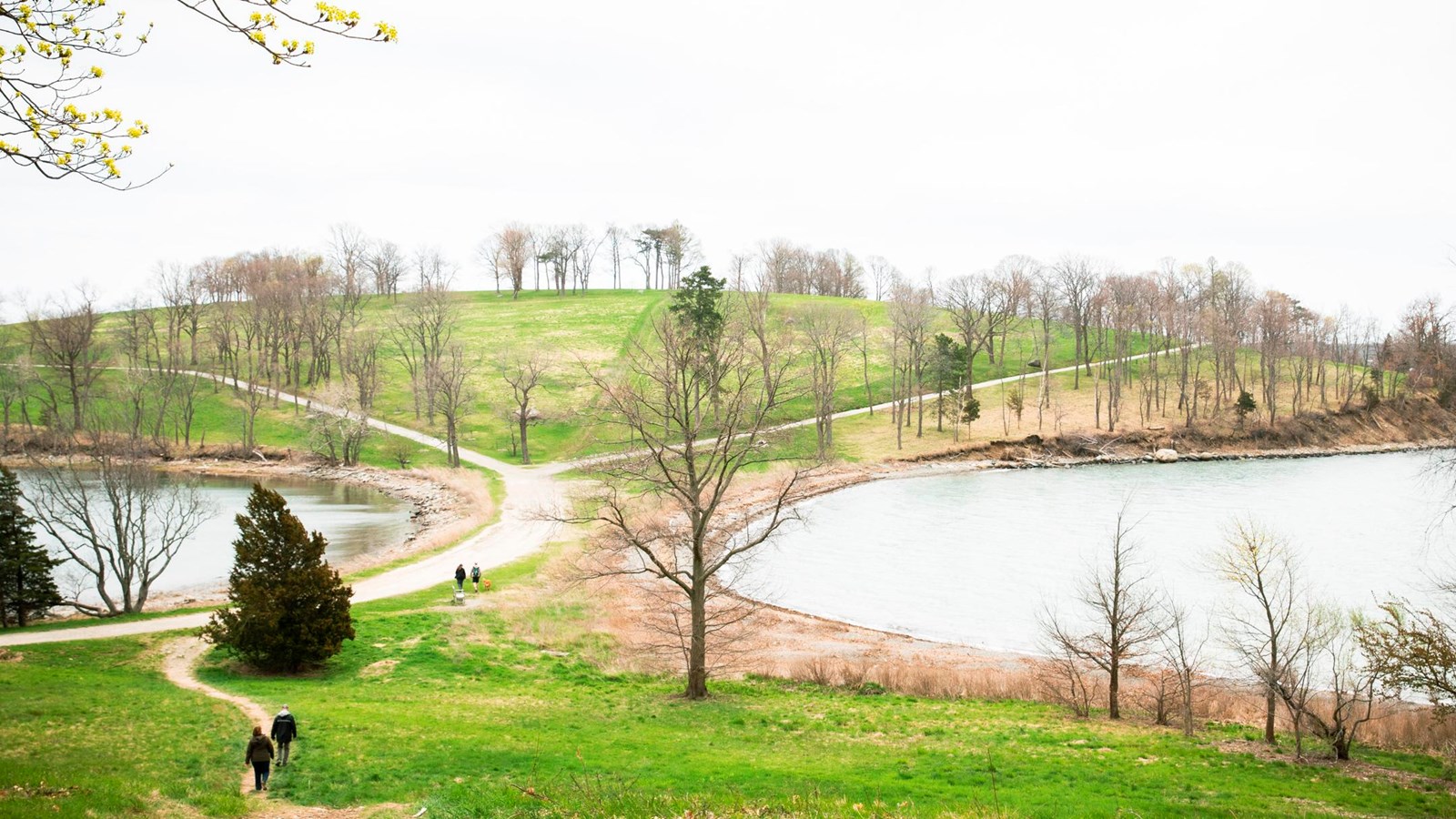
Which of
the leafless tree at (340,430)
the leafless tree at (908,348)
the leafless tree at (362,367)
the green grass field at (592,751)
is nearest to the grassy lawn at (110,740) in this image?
the green grass field at (592,751)

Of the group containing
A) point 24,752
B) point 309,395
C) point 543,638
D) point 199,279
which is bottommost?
point 543,638

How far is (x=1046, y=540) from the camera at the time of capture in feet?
146

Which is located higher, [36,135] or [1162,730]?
[36,135]

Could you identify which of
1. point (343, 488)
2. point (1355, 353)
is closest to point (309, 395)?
point (343, 488)

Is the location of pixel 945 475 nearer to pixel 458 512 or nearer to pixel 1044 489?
pixel 1044 489

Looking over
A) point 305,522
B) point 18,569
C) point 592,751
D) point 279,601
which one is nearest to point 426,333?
point 305,522

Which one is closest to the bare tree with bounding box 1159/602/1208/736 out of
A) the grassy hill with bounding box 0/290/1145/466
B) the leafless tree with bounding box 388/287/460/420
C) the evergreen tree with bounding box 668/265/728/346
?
the grassy hill with bounding box 0/290/1145/466

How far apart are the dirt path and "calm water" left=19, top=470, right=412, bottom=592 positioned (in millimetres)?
8080

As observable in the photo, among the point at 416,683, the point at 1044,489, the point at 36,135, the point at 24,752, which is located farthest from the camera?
the point at 1044,489

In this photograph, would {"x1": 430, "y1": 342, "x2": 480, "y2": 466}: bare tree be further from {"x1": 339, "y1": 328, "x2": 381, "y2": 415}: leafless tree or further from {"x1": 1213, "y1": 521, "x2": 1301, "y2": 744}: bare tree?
{"x1": 1213, "y1": 521, "x2": 1301, "y2": 744}: bare tree

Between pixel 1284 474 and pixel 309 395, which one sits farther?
pixel 309 395

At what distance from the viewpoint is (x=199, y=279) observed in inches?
3765

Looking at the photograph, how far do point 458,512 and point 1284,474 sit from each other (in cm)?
5992

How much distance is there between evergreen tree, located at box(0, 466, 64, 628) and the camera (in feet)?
81.4
